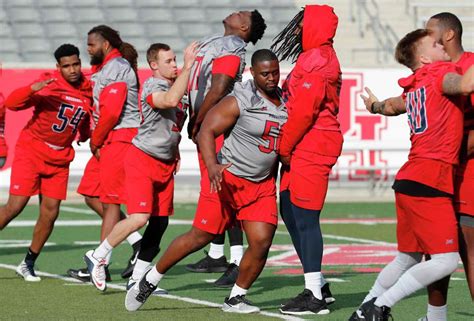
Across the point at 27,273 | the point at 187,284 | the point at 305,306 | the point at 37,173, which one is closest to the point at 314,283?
the point at 305,306

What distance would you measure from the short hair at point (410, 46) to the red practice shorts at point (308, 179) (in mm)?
1281

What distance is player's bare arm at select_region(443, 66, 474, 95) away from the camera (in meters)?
6.68

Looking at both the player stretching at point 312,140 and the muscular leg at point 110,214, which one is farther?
the muscular leg at point 110,214

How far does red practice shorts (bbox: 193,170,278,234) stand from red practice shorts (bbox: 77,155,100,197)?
2.42 m

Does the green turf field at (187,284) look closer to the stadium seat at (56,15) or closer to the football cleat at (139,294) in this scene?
the football cleat at (139,294)

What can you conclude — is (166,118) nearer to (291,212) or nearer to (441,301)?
(291,212)

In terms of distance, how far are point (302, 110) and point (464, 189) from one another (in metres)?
1.37

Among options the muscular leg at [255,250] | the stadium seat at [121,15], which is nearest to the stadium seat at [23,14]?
the stadium seat at [121,15]

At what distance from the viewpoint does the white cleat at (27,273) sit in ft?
33.2

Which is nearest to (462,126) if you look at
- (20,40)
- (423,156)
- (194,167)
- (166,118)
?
(423,156)

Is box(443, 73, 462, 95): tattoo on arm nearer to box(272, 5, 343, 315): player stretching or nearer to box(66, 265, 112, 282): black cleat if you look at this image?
box(272, 5, 343, 315): player stretching

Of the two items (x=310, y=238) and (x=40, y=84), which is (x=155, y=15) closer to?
(x=40, y=84)

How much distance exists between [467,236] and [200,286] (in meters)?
2.97

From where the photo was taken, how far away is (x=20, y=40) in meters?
23.5
